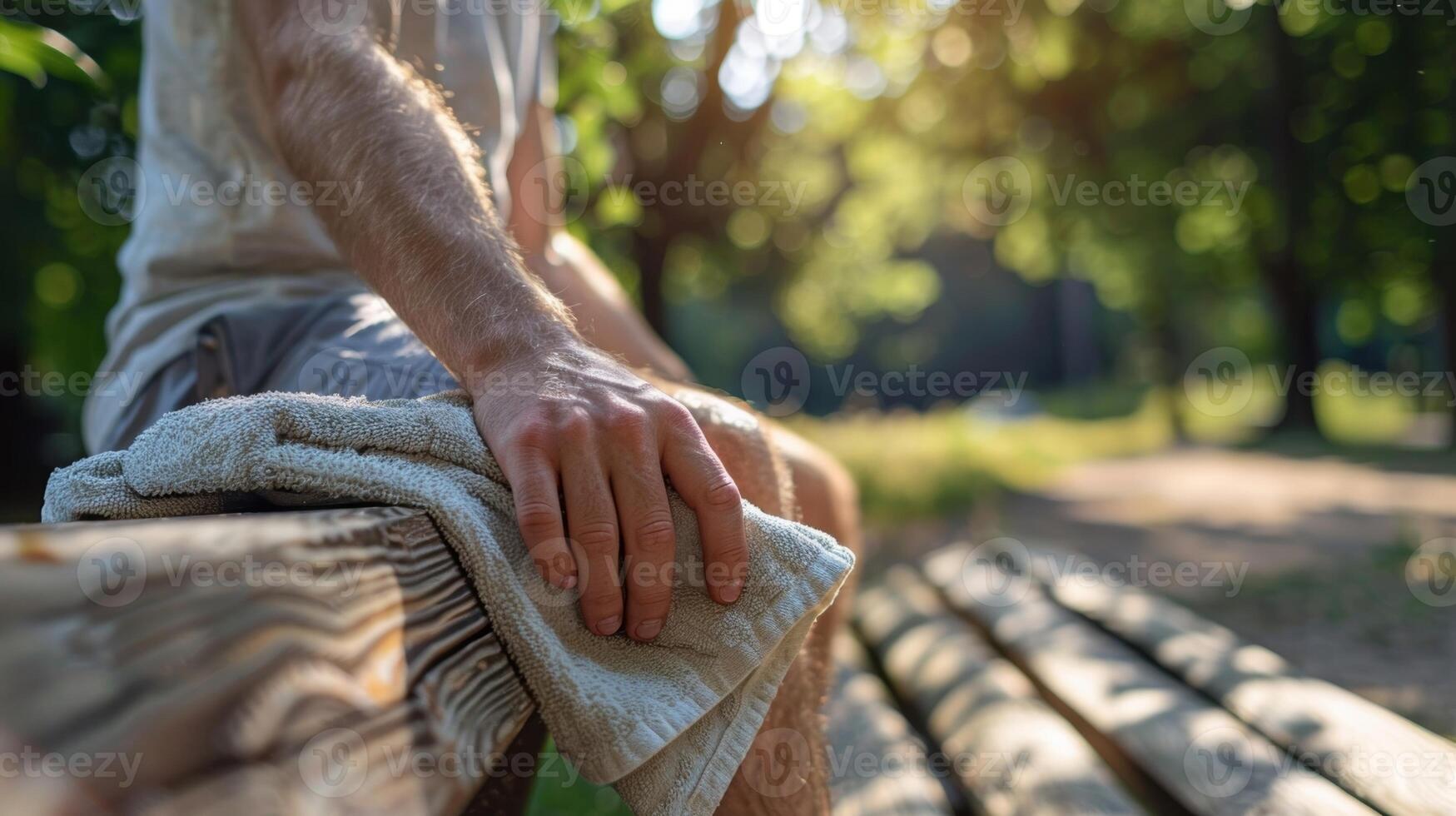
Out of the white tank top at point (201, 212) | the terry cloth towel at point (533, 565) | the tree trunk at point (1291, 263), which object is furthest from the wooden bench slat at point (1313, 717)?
the tree trunk at point (1291, 263)

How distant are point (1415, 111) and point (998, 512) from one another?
703cm

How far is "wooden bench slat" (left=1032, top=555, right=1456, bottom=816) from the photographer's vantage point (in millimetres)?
1496

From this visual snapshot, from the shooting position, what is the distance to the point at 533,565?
0.90 meters

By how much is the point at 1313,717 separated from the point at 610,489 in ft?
4.94

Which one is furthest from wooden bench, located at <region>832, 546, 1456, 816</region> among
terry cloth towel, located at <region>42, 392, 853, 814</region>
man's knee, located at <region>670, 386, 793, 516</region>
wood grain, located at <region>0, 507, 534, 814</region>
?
wood grain, located at <region>0, 507, 534, 814</region>

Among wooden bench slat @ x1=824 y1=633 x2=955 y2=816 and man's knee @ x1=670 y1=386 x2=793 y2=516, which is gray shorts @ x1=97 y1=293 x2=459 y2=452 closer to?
man's knee @ x1=670 y1=386 x2=793 y2=516

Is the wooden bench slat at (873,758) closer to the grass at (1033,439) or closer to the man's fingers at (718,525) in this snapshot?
the man's fingers at (718,525)

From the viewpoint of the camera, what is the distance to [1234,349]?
25.1m

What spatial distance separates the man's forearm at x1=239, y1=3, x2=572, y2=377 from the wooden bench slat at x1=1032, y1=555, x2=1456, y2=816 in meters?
1.36

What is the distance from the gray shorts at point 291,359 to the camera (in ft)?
4.75

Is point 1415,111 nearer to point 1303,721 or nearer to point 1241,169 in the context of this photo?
point 1241,169

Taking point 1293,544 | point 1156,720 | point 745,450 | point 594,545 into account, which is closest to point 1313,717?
point 1156,720

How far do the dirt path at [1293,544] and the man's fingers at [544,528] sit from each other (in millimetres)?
2928

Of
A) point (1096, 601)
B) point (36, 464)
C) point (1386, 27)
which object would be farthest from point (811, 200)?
point (1096, 601)
